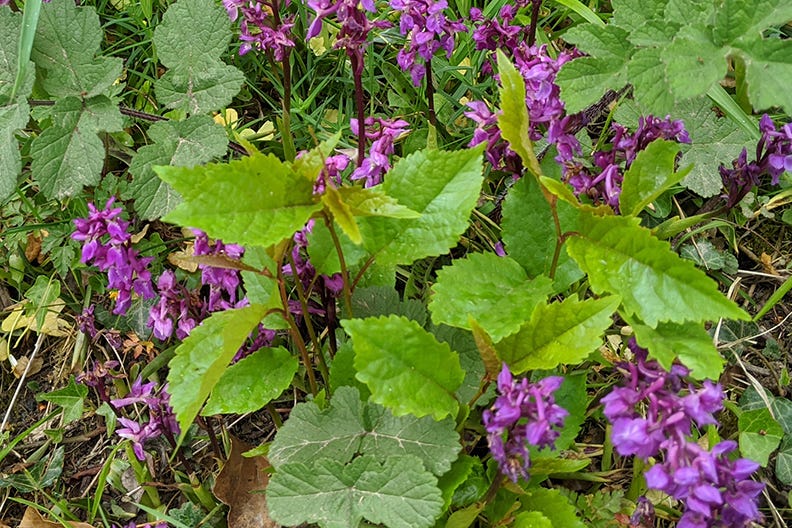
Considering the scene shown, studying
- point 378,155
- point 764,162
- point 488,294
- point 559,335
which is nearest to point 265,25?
point 378,155

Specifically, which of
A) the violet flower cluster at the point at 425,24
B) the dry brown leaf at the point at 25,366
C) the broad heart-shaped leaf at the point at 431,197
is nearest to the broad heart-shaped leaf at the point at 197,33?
the violet flower cluster at the point at 425,24

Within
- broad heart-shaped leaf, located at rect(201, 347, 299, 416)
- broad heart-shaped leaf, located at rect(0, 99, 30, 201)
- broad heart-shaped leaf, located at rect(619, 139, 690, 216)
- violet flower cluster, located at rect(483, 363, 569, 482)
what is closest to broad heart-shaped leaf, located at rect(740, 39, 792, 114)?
broad heart-shaped leaf, located at rect(619, 139, 690, 216)

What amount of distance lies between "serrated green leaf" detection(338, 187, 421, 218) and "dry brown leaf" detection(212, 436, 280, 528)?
100cm

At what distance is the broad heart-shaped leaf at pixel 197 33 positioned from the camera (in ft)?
8.54

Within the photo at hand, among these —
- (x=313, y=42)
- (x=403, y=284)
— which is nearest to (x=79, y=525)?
(x=403, y=284)

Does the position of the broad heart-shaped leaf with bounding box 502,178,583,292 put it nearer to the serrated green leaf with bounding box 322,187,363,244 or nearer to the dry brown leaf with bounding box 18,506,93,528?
the serrated green leaf with bounding box 322,187,363,244

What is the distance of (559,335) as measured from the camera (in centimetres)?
186

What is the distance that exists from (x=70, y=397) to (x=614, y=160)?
196 cm

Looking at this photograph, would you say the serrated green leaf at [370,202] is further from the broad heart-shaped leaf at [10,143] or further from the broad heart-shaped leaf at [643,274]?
the broad heart-shaped leaf at [10,143]

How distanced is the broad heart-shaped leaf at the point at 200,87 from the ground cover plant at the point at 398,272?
10mm

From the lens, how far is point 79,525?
2.55 metres

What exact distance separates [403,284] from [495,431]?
128 cm

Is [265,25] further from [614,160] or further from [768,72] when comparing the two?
[768,72]

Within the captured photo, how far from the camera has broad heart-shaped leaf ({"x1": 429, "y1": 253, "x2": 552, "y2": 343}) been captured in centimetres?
194
